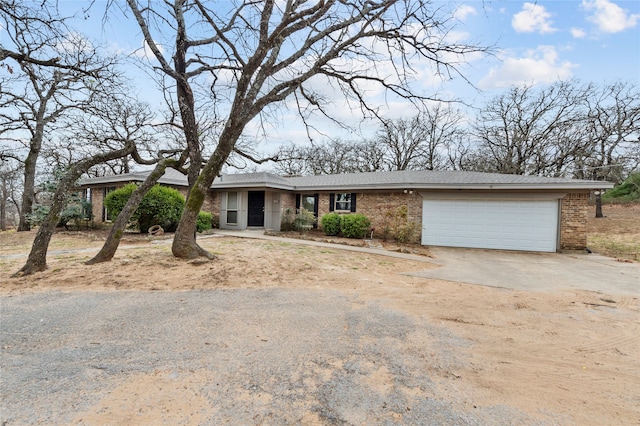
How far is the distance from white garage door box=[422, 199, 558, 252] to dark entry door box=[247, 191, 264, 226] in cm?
789

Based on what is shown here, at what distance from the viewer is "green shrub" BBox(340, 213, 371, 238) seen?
506 inches

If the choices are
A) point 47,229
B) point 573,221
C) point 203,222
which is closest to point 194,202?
point 47,229

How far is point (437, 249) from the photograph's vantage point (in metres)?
10.9

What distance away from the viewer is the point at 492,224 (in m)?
11.1

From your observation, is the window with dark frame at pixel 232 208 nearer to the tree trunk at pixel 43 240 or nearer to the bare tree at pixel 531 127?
the tree trunk at pixel 43 240

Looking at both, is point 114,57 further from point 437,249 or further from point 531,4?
point 437,249

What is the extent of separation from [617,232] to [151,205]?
21.3 metres

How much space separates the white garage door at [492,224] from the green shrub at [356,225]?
94.5 inches

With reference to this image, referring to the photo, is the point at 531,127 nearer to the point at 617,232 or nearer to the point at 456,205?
the point at 617,232

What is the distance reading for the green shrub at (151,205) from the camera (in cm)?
1169

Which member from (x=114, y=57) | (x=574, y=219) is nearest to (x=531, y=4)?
(x=574, y=219)

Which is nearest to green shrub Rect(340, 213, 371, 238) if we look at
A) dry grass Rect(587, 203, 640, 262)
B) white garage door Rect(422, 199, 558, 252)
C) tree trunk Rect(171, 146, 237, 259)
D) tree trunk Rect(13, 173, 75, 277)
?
white garage door Rect(422, 199, 558, 252)

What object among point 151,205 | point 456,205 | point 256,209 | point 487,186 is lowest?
point 256,209

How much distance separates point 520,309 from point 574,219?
8465mm
